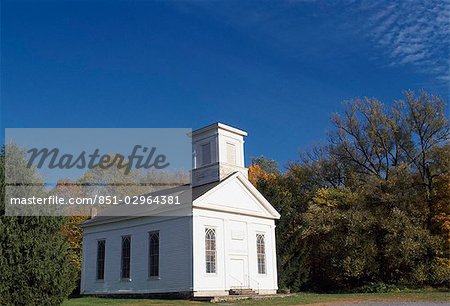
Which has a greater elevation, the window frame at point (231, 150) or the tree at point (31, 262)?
the window frame at point (231, 150)

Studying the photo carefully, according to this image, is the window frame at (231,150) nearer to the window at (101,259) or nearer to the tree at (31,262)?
the window at (101,259)

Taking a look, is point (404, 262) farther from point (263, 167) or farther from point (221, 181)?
point (263, 167)

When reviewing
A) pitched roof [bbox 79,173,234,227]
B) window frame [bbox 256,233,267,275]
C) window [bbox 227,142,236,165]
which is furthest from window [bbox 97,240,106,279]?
window frame [bbox 256,233,267,275]

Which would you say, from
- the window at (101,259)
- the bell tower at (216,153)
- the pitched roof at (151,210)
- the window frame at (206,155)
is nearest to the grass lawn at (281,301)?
the window at (101,259)

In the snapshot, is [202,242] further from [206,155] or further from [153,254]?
[206,155]

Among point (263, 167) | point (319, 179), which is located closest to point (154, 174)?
point (263, 167)

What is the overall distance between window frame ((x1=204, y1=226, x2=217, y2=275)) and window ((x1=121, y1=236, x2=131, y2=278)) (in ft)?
17.0

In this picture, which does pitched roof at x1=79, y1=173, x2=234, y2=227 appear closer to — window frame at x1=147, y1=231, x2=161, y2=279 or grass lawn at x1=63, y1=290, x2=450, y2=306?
window frame at x1=147, y1=231, x2=161, y2=279

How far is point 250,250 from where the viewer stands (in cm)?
2947

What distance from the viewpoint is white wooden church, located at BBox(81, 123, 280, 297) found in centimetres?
2648

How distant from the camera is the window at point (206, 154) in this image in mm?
31750

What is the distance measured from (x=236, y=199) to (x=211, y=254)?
383 cm

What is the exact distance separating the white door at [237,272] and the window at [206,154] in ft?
21.3

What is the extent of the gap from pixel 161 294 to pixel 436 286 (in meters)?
18.6
